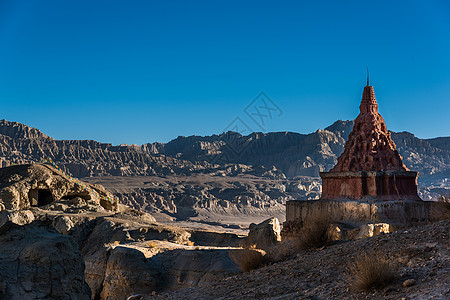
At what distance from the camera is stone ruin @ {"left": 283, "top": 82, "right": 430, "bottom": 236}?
54.4ft

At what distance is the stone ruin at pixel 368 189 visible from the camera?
54.4ft

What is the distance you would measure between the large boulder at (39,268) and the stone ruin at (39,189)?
17.6 meters

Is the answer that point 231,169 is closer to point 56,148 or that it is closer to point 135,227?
point 56,148

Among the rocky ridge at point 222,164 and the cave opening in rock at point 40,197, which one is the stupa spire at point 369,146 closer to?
the cave opening in rock at point 40,197

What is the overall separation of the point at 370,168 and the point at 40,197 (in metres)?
17.9

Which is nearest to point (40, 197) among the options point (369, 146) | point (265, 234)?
point (265, 234)

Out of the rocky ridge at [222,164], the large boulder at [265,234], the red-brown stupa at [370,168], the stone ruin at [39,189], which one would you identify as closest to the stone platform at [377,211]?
the red-brown stupa at [370,168]

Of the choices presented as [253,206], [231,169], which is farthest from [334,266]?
[231,169]

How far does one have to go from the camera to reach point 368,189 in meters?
A: 17.9

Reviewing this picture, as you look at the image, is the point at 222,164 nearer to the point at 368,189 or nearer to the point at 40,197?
the point at 40,197

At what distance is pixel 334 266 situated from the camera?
633 cm

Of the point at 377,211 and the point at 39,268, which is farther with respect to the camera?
the point at 377,211

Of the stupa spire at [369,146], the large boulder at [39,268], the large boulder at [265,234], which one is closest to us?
the large boulder at [39,268]

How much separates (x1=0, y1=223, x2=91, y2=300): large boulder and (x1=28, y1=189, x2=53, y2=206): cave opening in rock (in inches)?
756
